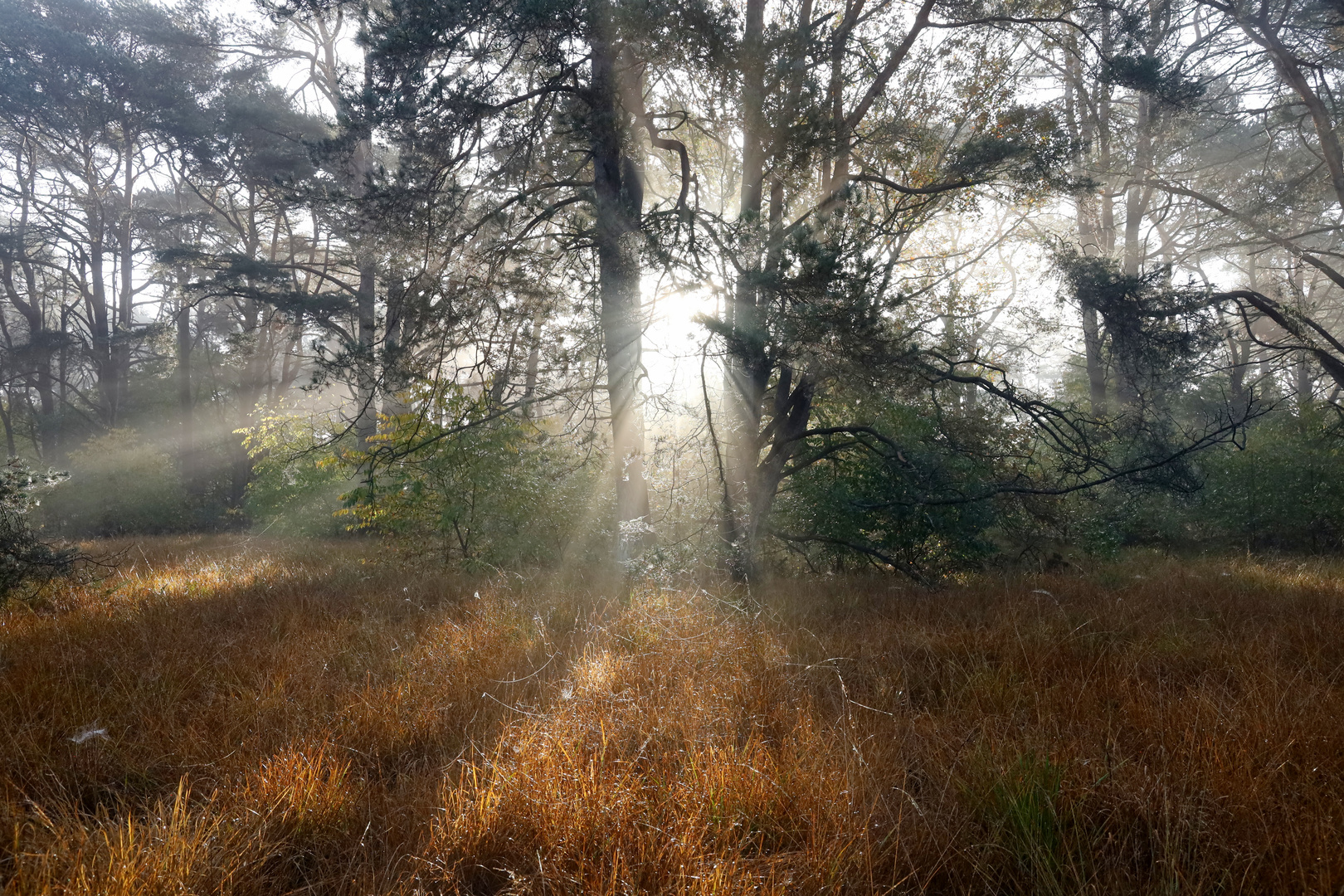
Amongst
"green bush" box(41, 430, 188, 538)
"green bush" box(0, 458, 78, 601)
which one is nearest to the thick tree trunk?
"green bush" box(0, 458, 78, 601)

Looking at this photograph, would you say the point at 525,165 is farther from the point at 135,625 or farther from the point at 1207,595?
the point at 1207,595

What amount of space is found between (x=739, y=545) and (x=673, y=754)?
4.43 metres

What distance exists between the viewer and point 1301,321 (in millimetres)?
7359

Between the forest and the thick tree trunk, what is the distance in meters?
0.05

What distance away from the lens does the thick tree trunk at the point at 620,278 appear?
6.14 meters

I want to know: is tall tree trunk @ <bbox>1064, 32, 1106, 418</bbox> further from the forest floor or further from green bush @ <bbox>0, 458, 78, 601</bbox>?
green bush @ <bbox>0, 458, 78, 601</bbox>

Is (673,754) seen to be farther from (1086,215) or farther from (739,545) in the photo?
(1086,215)

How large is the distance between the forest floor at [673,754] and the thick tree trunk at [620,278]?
3.15 m

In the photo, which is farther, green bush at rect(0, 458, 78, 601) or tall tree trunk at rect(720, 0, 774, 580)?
green bush at rect(0, 458, 78, 601)

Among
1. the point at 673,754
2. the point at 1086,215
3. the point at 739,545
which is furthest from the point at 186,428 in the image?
the point at 1086,215

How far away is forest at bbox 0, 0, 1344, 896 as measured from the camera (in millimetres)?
2141

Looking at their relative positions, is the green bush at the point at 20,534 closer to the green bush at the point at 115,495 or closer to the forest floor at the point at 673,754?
the forest floor at the point at 673,754

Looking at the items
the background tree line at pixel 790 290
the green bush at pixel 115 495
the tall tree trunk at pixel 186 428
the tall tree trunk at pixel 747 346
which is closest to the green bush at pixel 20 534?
the background tree line at pixel 790 290

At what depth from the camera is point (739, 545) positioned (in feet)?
22.9
